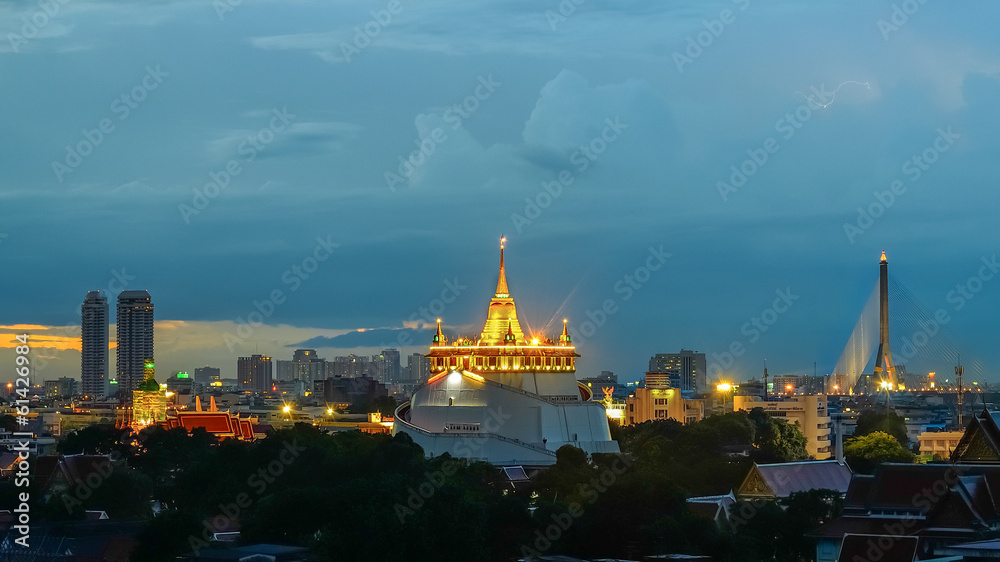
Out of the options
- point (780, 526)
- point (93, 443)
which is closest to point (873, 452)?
point (780, 526)

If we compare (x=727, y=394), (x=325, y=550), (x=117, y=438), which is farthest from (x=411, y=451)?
(x=727, y=394)

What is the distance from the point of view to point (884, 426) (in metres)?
129

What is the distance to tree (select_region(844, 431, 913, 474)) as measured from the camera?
91000mm

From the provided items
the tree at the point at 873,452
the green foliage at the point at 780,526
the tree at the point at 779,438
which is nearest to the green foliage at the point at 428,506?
the green foliage at the point at 780,526

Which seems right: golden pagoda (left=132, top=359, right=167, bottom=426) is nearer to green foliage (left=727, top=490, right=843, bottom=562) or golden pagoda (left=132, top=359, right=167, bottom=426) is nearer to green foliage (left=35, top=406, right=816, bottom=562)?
green foliage (left=35, top=406, right=816, bottom=562)

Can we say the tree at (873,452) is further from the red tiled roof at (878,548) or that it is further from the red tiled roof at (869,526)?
the red tiled roof at (878,548)

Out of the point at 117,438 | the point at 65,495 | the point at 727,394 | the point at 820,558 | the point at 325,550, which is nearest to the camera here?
the point at 325,550

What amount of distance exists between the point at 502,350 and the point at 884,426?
43268 millimetres

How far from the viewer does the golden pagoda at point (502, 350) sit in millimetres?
97819

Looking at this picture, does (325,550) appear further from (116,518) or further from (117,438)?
(117,438)

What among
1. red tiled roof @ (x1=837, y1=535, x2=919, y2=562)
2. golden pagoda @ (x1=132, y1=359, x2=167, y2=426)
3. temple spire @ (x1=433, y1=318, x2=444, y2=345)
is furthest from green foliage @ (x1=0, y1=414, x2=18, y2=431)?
red tiled roof @ (x1=837, y1=535, x2=919, y2=562)

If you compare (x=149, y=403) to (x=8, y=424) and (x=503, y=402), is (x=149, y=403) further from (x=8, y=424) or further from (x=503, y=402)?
(x=503, y=402)

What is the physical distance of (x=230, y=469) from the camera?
7638 centimetres

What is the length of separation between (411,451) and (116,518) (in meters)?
13.8
